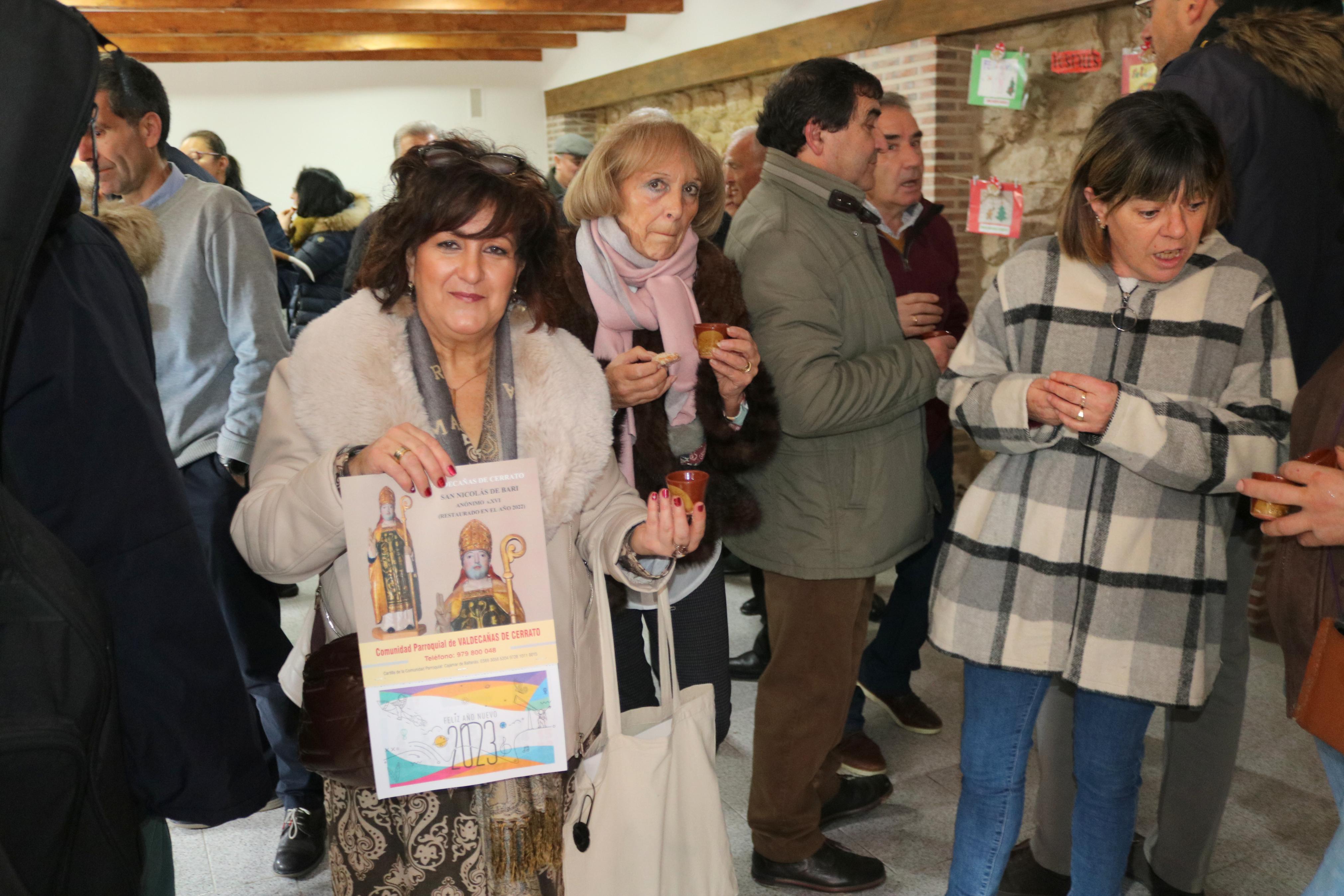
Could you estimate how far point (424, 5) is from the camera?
27.8 feet

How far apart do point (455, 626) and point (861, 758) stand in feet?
6.57

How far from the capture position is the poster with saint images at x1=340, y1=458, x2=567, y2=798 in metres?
1.41

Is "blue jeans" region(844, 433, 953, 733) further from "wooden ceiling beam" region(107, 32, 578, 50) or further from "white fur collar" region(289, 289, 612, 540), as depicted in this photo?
"wooden ceiling beam" region(107, 32, 578, 50)

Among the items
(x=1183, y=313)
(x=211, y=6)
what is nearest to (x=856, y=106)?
(x=1183, y=313)

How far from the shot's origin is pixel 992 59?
19.3 ft

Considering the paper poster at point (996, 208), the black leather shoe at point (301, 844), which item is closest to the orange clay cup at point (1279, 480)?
the black leather shoe at point (301, 844)

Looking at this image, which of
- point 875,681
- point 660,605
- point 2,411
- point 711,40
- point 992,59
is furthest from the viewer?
point 711,40

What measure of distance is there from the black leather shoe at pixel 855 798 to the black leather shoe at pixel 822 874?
28 cm

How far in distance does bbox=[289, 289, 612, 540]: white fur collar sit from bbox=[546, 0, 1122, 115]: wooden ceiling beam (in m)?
4.44

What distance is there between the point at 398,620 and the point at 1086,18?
5.32 m

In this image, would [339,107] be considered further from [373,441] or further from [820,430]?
[373,441]

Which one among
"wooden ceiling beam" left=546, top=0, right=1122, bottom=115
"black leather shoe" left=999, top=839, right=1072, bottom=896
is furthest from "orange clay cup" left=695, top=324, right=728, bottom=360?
"wooden ceiling beam" left=546, top=0, right=1122, bottom=115

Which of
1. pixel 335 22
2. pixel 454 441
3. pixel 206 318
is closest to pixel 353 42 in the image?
pixel 335 22

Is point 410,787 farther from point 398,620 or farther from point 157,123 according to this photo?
point 157,123
